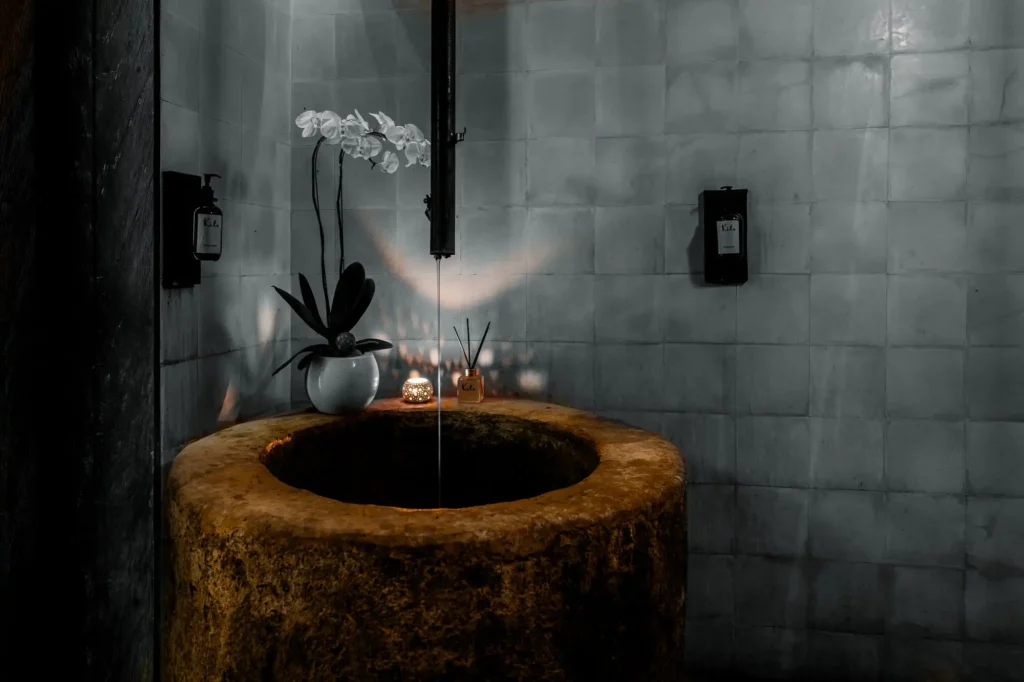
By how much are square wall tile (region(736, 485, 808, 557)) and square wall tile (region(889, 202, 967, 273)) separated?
796 mm

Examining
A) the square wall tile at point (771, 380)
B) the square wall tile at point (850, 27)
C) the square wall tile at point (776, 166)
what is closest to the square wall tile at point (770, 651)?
the square wall tile at point (771, 380)

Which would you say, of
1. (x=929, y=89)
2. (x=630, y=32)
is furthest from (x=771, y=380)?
(x=630, y=32)

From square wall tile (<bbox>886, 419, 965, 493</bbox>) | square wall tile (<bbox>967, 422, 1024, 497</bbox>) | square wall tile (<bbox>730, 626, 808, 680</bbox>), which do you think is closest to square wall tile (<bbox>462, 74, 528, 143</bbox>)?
square wall tile (<bbox>886, 419, 965, 493</bbox>)

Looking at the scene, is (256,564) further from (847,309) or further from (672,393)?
(847,309)

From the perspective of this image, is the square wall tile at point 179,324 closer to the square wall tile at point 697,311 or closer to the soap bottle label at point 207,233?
the soap bottle label at point 207,233

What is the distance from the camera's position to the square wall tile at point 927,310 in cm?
221

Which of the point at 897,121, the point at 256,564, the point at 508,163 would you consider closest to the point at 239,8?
the point at 508,163

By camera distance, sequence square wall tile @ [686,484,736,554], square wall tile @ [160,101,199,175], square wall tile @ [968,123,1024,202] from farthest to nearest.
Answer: square wall tile @ [686,484,736,554]
square wall tile @ [968,123,1024,202]
square wall tile @ [160,101,199,175]

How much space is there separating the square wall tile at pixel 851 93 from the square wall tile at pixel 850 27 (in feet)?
0.11

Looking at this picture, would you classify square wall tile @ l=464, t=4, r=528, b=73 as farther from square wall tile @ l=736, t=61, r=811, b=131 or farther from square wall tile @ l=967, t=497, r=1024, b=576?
square wall tile @ l=967, t=497, r=1024, b=576

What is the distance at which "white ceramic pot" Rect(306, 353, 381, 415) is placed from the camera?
2057 mm

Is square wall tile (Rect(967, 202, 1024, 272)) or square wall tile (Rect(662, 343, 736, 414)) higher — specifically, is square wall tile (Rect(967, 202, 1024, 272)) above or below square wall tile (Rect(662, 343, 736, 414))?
above

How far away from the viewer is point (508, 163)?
7.99ft

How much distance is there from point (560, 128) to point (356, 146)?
68cm
